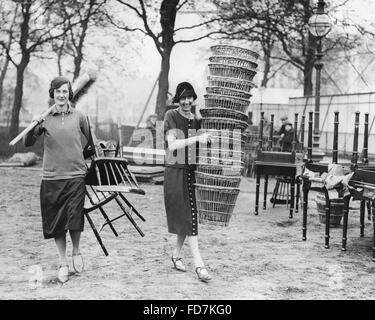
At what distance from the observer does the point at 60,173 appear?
512 cm

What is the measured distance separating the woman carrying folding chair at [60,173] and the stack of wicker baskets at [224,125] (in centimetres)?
122

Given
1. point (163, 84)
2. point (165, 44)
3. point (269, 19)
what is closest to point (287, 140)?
point (163, 84)

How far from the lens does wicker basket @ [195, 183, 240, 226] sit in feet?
18.4

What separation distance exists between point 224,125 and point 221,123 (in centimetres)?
4

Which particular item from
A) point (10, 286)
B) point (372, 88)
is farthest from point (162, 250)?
point (372, 88)

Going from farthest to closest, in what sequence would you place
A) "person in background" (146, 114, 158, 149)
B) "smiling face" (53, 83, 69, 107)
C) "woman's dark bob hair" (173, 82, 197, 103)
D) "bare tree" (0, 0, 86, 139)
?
1. "bare tree" (0, 0, 86, 139)
2. "person in background" (146, 114, 158, 149)
3. "woman's dark bob hair" (173, 82, 197, 103)
4. "smiling face" (53, 83, 69, 107)

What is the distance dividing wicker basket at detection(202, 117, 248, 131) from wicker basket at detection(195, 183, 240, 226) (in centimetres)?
60

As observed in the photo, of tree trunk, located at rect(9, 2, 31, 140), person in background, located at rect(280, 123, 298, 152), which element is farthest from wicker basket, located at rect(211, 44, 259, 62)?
tree trunk, located at rect(9, 2, 31, 140)

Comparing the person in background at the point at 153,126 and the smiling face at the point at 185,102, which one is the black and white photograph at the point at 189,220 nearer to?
the smiling face at the point at 185,102

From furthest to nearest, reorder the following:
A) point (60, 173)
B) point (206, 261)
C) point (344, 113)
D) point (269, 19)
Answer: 1. point (344, 113)
2. point (269, 19)
3. point (206, 261)
4. point (60, 173)

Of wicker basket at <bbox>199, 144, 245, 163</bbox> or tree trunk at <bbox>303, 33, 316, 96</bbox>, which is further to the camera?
tree trunk at <bbox>303, 33, 316, 96</bbox>

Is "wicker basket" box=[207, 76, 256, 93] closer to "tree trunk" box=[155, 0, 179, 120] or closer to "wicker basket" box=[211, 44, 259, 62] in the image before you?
"wicker basket" box=[211, 44, 259, 62]

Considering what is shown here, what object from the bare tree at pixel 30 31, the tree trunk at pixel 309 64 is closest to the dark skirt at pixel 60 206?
the bare tree at pixel 30 31

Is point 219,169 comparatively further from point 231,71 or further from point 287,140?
point 287,140
